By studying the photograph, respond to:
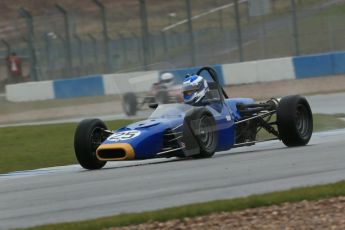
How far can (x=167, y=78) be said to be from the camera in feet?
49.0

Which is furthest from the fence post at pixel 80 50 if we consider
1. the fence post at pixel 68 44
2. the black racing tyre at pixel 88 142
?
the black racing tyre at pixel 88 142

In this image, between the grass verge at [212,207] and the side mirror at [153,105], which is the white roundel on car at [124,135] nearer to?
the side mirror at [153,105]

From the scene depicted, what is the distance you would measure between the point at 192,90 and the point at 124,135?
1.58m

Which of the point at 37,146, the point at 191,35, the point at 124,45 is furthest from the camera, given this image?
the point at 124,45

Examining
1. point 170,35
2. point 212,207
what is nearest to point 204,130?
point 212,207

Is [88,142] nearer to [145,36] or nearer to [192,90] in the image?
[192,90]

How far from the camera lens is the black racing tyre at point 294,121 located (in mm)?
14578

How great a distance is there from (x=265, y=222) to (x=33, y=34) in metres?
22.5

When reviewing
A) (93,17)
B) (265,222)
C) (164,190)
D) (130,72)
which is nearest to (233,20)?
(93,17)

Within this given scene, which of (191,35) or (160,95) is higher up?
(191,35)

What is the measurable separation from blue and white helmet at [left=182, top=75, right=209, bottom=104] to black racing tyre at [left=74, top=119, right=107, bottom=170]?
1.39 m

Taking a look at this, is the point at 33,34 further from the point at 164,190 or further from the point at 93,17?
the point at 164,190

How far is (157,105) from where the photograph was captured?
47.6 feet

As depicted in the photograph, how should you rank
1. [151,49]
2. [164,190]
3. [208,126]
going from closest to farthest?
1. [164,190]
2. [208,126]
3. [151,49]
